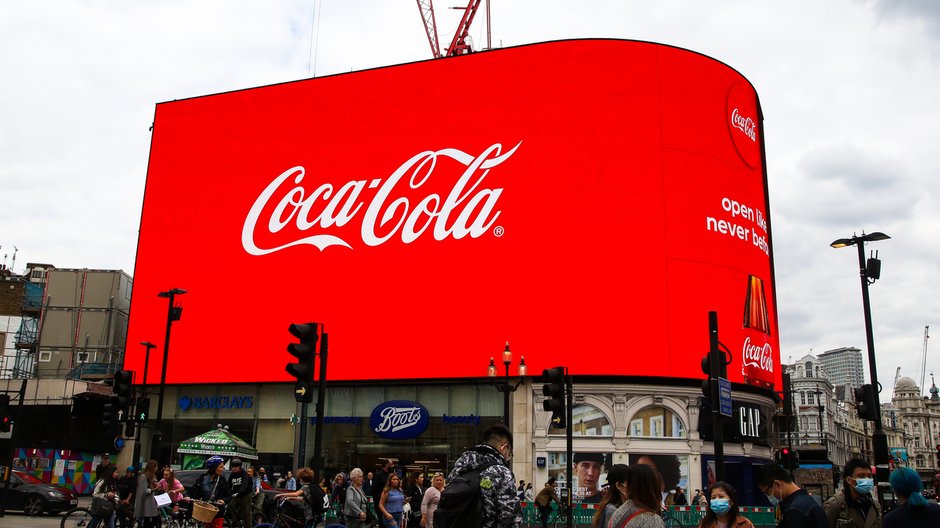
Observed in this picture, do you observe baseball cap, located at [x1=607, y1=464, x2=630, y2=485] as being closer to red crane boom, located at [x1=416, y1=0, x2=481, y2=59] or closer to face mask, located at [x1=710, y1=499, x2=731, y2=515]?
face mask, located at [x1=710, y1=499, x2=731, y2=515]

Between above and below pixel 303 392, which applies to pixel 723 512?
below

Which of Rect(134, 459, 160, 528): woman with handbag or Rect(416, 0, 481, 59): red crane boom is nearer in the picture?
Rect(134, 459, 160, 528): woman with handbag

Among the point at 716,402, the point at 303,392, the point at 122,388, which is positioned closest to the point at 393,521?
the point at 303,392

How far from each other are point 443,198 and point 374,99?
22.0 feet

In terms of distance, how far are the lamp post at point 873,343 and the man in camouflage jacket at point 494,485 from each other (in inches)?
549

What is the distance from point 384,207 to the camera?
39.8 m

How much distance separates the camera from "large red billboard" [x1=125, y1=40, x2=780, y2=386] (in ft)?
122

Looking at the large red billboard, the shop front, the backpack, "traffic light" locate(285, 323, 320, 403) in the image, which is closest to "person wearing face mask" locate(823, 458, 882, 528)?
"traffic light" locate(285, 323, 320, 403)

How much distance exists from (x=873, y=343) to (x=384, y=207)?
77.7ft

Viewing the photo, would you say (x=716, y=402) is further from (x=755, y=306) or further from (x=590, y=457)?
(x=755, y=306)

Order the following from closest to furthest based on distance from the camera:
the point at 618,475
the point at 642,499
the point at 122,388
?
1. the point at 642,499
2. the point at 618,475
3. the point at 122,388

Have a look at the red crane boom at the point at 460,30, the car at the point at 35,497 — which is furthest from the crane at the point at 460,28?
the car at the point at 35,497

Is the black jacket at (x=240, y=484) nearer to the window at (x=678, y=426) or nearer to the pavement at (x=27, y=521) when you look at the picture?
the pavement at (x=27, y=521)

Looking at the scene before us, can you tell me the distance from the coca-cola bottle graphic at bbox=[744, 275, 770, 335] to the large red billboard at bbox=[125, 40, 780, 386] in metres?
0.10
